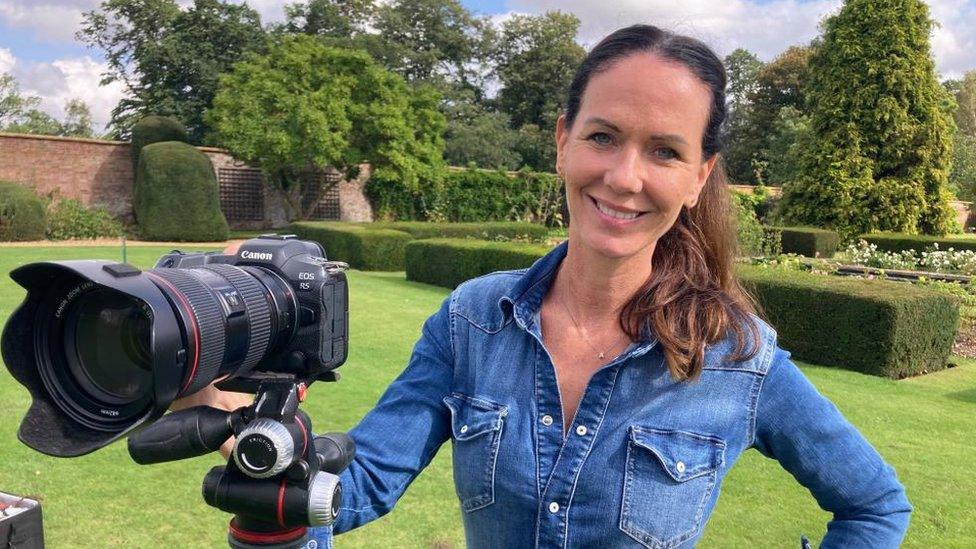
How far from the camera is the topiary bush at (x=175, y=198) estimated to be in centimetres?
1950

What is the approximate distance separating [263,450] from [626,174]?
750 mm

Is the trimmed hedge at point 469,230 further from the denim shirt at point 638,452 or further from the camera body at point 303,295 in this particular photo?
the denim shirt at point 638,452

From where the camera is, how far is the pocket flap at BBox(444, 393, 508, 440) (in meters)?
1.42

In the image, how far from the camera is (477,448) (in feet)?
4.65

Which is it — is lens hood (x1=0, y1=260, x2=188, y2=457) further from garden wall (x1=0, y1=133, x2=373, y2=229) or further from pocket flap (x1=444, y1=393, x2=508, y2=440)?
garden wall (x1=0, y1=133, x2=373, y2=229)

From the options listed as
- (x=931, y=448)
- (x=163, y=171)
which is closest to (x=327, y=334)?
(x=931, y=448)

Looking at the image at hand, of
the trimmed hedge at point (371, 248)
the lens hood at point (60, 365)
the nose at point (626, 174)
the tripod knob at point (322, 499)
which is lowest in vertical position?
the trimmed hedge at point (371, 248)

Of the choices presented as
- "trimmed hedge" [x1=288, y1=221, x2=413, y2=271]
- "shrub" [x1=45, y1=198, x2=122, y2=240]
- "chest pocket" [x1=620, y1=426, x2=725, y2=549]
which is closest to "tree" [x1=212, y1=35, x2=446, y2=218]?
"shrub" [x1=45, y1=198, x2=122, y2=240]

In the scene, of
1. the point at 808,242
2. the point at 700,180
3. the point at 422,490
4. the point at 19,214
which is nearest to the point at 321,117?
the point at 19,214

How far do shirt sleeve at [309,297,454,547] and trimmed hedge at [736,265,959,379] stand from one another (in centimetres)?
551

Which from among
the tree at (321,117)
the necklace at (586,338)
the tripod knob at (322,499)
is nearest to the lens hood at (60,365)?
the tripod knob at (322,499)

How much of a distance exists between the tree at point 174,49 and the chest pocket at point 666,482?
105ft

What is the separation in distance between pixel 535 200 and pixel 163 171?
1177 centimetres

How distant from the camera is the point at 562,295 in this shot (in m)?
1.57
